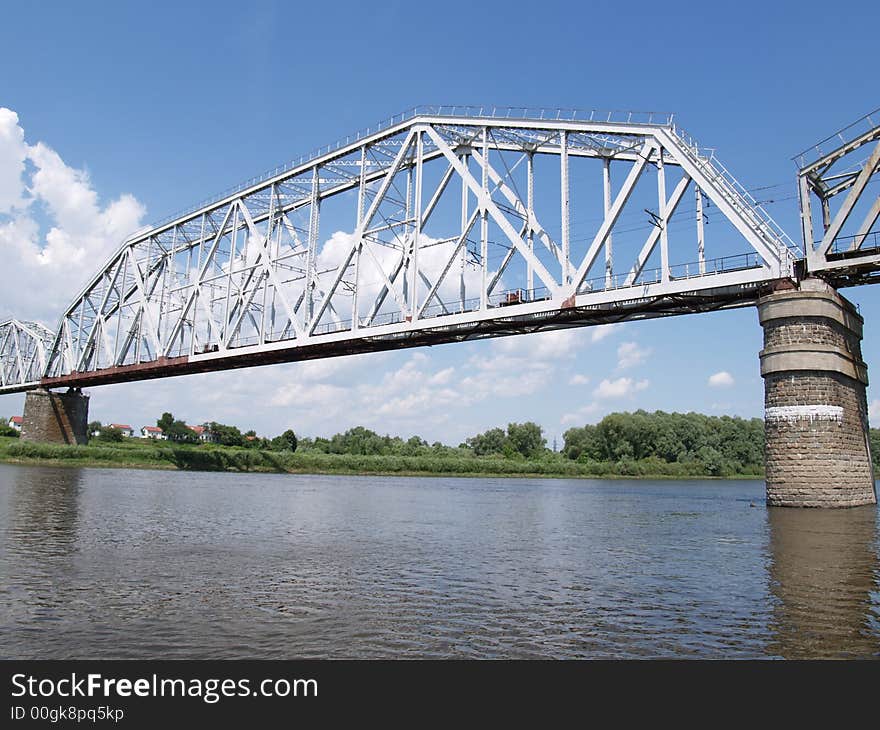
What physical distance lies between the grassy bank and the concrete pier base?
8.34 ft

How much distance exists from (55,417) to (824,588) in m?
94.1

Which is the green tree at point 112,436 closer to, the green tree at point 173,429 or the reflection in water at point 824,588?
the green tree at point 173,429

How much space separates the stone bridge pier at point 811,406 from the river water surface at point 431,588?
1551 mm

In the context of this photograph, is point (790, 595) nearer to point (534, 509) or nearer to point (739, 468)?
point (534, 509)

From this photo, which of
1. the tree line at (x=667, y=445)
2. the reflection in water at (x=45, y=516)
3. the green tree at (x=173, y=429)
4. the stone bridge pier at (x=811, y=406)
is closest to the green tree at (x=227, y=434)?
the green tree at (x=173, y=429)

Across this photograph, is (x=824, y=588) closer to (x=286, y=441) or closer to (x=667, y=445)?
(x=667, y=445)

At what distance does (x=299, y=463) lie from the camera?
3730 inches

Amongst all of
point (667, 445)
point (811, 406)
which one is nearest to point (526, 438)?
point (667, 445)

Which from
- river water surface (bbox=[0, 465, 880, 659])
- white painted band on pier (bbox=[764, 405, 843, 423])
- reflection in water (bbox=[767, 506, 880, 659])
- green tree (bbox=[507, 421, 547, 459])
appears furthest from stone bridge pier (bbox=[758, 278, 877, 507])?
green tree (bbox=[507, 421, 547, 459])

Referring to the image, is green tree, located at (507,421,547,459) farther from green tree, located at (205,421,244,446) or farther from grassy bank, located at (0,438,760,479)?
green tree, located at (205,421,244,446)

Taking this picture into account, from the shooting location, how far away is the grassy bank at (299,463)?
8031cm

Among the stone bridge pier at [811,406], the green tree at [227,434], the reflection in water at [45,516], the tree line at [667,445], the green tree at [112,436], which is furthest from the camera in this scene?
the green tree at [227,434]

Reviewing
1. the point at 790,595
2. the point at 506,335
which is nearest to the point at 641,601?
the point at 790,595
